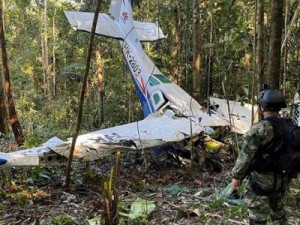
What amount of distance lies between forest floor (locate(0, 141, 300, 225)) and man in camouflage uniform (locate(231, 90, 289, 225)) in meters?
0.80

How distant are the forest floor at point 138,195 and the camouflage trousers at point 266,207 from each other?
0.75 m

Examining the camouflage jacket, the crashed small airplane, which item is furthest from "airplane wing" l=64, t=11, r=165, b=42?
the camouflage jacket

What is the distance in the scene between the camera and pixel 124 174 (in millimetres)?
7215

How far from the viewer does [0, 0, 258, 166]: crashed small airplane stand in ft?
19.8

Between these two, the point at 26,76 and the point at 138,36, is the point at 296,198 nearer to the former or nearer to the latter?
the point at 138,36

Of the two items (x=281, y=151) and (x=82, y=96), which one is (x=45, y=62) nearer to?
(x=82, y=96)

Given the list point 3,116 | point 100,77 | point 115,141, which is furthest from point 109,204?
point 100,77

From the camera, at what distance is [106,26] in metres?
11.1

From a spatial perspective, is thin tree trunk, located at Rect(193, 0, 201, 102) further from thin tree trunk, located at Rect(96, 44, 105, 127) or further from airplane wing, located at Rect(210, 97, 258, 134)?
thin tree trunk, located at Rect(96, 44, 105, 127)

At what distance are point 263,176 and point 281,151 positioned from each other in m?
0.28

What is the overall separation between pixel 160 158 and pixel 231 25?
6482 millimetres

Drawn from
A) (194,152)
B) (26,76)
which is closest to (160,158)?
(194,152)

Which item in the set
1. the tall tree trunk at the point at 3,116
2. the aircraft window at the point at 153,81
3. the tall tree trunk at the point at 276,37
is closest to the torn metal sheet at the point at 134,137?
the aircraft window at the point at 153,81

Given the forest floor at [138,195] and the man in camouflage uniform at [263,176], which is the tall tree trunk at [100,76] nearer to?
the forest floor at [138,195]
